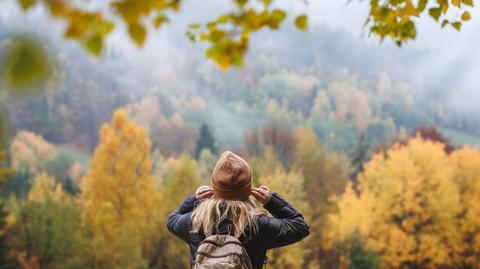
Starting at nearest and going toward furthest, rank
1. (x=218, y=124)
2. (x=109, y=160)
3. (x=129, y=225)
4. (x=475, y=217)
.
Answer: (x=129, y=225) → (x=109, y=160) → (x=475, y=217) → (x=218, y=124)

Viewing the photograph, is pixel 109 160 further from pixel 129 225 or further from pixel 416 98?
pixel 416 98

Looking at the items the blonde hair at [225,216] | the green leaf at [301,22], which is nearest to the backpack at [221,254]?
the blonde hair at [225,216]

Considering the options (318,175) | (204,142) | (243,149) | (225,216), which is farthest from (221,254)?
(204,142)

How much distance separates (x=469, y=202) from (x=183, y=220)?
25.3 metres

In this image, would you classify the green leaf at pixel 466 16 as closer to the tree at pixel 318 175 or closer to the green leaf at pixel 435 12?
the green leaf at pixel 435 12

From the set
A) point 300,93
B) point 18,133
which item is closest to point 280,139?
point 18,133

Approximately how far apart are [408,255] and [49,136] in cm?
5589

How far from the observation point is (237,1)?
2.05 meters

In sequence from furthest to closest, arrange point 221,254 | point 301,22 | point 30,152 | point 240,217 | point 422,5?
point 30,152, point 422,5, point 240,217, point 221,254, point 301,22

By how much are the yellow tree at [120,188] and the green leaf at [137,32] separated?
19.6m

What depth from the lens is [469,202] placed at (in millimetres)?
25703

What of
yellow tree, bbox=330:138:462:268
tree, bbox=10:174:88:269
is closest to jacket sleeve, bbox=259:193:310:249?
tree, bbox=10:174:88:269

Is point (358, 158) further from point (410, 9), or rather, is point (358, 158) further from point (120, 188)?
point (410, 9)

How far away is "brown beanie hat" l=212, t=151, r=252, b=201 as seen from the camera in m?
3.02
